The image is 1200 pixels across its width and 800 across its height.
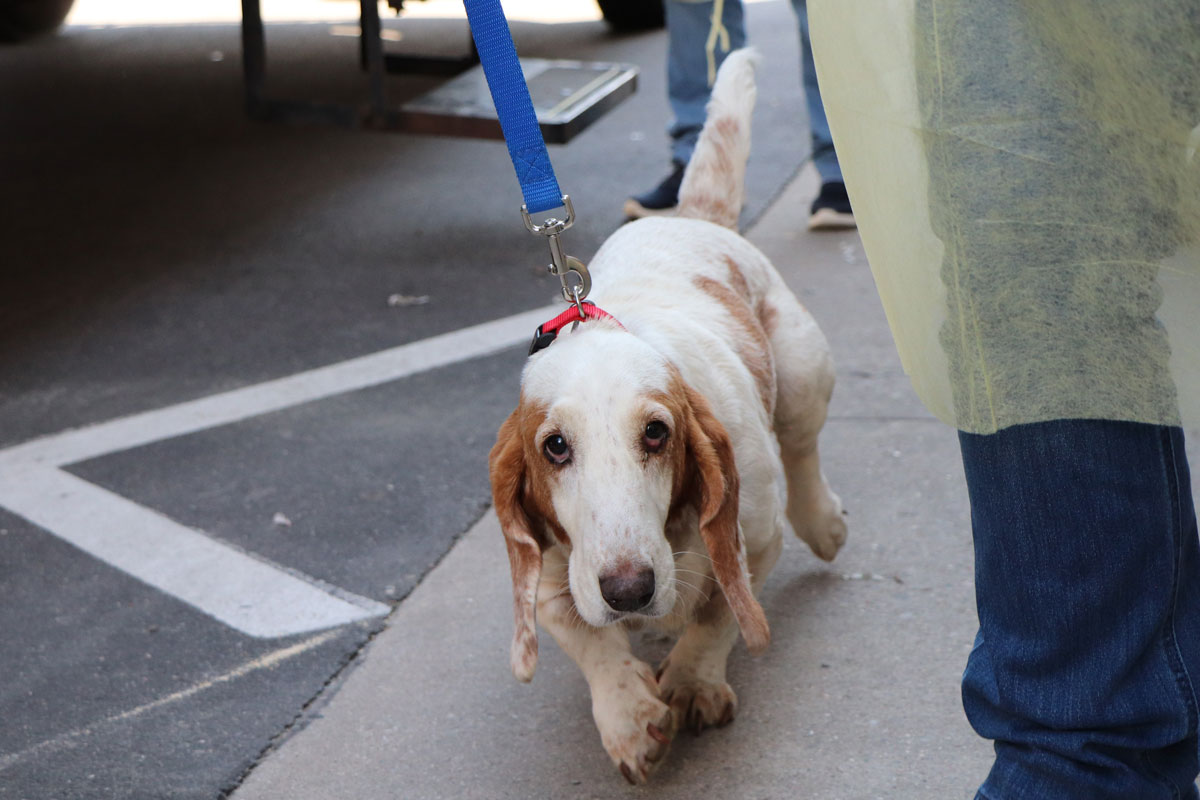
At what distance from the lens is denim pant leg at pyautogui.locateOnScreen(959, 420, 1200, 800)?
1.46 metres

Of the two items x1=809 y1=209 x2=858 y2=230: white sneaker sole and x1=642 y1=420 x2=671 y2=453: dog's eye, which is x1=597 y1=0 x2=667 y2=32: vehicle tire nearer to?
x1=809 y1=209 x2=858 y2=230: white sneaker sole

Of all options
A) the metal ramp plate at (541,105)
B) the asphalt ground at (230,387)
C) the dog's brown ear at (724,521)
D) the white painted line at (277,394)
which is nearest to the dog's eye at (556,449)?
the dog's brown ear at (724,521)

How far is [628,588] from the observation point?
1.75 meters

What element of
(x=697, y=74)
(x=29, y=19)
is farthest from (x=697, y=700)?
(x=29, y=19)

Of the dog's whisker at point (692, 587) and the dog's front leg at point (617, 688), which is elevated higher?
the dog's whisker at point (692, 587)

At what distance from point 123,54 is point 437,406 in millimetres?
6423

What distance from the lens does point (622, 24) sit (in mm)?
9102

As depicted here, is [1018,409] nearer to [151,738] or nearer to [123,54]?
[151,738]

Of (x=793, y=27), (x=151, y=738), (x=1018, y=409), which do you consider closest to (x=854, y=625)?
(x=1018, y=409)

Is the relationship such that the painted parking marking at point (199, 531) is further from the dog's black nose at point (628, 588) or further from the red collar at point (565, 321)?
the dog's black nose at point (628, 588)

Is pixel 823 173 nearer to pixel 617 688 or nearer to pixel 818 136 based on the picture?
pixel 818 136

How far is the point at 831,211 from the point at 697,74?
2.53ft

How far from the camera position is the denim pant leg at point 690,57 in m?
4.88

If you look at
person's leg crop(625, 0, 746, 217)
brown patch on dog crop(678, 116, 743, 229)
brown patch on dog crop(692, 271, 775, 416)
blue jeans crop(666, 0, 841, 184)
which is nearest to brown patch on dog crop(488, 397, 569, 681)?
brown patch on dog crop(692, 271, 775, 416)
